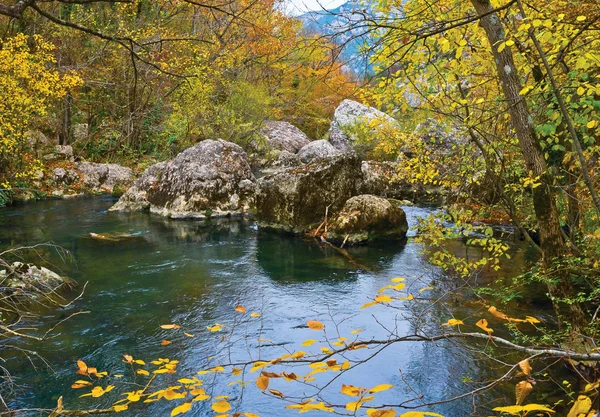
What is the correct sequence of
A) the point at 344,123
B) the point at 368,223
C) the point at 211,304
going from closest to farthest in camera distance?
the point at 211,304
the point at 368,223
the point at 344,123

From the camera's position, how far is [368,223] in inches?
432

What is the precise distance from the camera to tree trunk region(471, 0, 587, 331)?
4199mm

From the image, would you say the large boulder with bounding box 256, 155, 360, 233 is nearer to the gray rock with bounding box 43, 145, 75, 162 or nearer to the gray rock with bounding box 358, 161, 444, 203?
the gray rock with bounding box 358, 161, 444, 203

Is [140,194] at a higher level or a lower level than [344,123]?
lower

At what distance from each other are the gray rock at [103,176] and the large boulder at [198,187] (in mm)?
3487

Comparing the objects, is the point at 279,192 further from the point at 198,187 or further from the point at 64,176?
the point at 64,176

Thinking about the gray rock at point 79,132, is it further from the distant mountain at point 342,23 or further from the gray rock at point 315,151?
the distant mountain at point 342,23

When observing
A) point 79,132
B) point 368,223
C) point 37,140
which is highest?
point 79,132

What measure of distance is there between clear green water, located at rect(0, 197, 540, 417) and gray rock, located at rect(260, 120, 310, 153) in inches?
504

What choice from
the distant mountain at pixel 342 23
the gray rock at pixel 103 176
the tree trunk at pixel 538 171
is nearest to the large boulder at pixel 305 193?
→ the tree trunk at pixel 538 171

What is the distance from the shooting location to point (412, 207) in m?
14.8

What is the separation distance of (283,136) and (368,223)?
16025 mm

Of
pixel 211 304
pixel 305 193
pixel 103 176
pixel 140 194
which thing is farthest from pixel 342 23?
pixel 103 176

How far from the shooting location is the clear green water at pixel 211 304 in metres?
4.82
